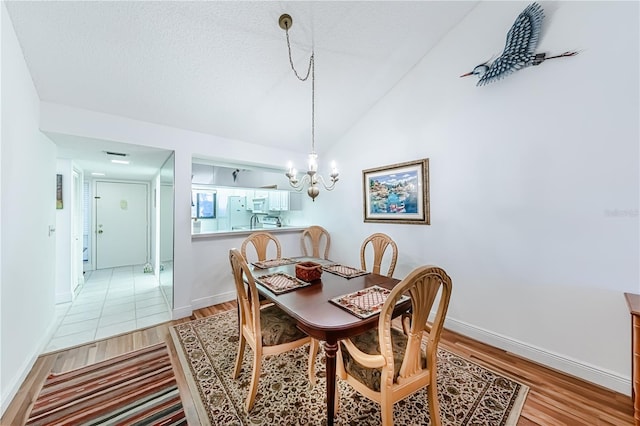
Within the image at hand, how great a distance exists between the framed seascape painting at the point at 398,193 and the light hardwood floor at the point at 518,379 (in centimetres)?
137

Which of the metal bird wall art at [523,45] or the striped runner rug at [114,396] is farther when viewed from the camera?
the metal bird wall art at [523,45]

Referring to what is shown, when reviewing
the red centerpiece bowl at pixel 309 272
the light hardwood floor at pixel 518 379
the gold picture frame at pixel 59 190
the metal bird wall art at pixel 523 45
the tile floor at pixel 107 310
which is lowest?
the light hardwood floor at pixel 518 379

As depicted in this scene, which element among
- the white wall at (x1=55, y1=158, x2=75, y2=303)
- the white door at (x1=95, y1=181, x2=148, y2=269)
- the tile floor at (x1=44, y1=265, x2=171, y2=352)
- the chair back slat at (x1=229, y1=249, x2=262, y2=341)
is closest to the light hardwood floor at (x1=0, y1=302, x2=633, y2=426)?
the tile floor at (x1=44, y1=265, x2=171, y2=352)

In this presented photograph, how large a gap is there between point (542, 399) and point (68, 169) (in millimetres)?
5755

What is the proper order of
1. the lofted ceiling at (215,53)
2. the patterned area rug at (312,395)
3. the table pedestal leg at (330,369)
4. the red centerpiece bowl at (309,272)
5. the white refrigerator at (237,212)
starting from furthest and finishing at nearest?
the white refrigerator at (237,212)
the red centerpiece bowl at (309,272)
the lofted ceiling at (215,53)
the patterned area rug at (312,395)
the table pedestal leg at (330,369)

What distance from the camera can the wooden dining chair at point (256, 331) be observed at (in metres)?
1.54

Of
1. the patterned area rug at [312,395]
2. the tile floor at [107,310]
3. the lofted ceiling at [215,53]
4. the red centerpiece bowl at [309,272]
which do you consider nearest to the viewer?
the patterned area rug at [312,395]

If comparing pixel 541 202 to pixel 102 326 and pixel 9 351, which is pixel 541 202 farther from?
pixel 102 326

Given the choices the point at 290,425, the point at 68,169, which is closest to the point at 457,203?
the point at 290,425

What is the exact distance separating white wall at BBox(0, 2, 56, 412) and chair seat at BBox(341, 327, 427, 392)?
227cm

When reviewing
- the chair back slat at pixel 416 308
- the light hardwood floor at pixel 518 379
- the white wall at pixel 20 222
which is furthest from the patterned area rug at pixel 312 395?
the white wall at pixel 20 222

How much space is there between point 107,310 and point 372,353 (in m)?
3.59

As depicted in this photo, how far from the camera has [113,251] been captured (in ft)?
17.9

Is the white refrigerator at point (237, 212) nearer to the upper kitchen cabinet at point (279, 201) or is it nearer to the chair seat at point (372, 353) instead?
the upper kitchen cabinet at point (279, 201)
